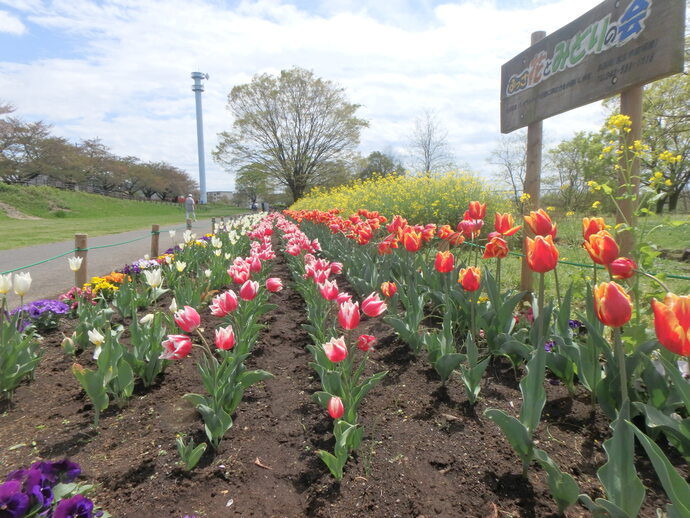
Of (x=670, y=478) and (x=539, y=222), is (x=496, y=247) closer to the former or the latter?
(x=539, y=222)

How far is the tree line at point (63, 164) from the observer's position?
32.2 meters

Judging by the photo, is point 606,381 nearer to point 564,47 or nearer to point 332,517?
point 332,517

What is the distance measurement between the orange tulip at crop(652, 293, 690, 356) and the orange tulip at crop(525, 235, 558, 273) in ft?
1.69

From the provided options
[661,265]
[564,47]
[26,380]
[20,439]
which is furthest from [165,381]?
[661,265]

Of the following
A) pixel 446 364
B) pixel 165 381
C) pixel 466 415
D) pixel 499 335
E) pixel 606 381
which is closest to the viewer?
pixel 606 381

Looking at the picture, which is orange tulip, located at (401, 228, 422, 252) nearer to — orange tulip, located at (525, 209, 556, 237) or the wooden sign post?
orange tulip, located at (525, 209, 556, 237)

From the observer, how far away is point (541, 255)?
1.49m

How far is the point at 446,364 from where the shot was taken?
1.97 meters

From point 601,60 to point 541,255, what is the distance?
84.7 inches

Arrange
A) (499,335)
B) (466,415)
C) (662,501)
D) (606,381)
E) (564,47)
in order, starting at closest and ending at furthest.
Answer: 1. (662,501)
2. (606,381)
3. (466,415)
4. (499,335)
5. (564,47)

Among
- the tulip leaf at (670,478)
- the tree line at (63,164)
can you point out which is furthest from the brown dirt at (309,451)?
the tree line at (63,164)

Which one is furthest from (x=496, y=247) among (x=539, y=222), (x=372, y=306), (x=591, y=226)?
(x=372, y=306)

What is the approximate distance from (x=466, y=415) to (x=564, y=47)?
3025 millimetres

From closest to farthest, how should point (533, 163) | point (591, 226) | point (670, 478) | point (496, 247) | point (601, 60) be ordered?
point (670, 478), point (591, 226), point (496, 247), point (601, 60), point (533, 163)
